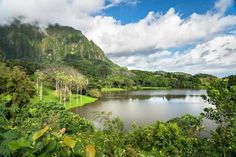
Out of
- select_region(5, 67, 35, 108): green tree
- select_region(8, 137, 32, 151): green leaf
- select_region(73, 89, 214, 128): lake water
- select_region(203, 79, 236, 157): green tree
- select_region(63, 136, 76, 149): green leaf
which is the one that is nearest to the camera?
select_region(8, 137, 32, 151): green leaf

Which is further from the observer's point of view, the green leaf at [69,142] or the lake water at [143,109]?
the lake water at [143,109]

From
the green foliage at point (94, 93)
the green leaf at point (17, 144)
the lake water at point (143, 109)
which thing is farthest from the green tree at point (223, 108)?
the green foliage at point (94, 93)

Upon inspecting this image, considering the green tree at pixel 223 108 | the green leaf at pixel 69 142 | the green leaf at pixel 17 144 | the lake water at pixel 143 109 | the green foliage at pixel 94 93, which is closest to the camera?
the green leaf at pixel 17 144

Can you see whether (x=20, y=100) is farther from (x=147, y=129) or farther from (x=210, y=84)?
(x=210, y=84)

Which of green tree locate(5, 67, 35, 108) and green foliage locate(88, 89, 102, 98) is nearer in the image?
green tree locate(5, 67, 35, 108)

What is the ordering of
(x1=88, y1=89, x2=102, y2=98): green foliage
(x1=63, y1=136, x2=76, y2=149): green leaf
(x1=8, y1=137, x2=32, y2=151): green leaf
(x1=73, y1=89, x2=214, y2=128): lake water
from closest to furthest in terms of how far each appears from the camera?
(x1=8, y1=137, x2=32, y2=151): green leaf, (x1=63, y1=136, x2=76, y2=149): green leaf, (x1=73, y1=89, x2=214, y2=128): lake water, (x1=88, y1=89, x2=102, y2=98): green foliage

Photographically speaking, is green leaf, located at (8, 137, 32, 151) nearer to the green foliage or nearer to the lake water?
the lake water

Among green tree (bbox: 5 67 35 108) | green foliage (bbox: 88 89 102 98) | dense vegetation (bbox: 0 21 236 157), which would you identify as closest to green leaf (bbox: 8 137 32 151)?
dense vegetation (bbox: 0 21 236 157)

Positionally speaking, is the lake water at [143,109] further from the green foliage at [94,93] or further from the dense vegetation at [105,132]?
the dense vegetation at [105,132]

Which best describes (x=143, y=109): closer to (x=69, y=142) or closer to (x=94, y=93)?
(x=94, y=93)

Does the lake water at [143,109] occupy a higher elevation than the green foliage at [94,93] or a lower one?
lower

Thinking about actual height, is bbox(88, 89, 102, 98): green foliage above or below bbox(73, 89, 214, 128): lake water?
above

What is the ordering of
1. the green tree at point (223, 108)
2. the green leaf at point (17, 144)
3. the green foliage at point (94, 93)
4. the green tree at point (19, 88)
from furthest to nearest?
the green foliage at point (94, 93), the green tree at point (19, 88), the green tree at point (223, 108), the green leaf at point (17, 144)

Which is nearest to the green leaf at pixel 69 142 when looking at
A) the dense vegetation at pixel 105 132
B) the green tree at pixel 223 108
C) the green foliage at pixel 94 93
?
the dense vegetation at pixel 105 132
